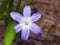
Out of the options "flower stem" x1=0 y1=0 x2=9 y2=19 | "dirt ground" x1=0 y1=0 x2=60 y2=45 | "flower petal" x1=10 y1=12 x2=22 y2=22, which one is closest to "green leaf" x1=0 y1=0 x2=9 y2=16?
"flower stem" x1=0 y1=0 x2=9 y2=19

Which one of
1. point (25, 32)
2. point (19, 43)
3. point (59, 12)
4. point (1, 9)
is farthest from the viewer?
point (59, 12)

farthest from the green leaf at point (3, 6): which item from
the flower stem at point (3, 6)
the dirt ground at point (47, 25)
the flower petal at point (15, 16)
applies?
the dirt ground at point (47, 25)

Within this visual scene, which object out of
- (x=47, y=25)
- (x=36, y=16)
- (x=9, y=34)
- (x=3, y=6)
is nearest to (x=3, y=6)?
(x=3, y=6)

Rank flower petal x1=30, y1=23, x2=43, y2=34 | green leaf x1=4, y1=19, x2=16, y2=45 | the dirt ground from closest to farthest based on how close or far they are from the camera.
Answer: flower petal x1=30, y1=23, x2=43, y2=34
green leaf x1=4, y1=19, x2=16, y2=45
the dirt ground

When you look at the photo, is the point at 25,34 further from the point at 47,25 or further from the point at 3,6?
the point at 47,25

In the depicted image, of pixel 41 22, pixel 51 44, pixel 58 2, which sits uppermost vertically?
pixel 58 2

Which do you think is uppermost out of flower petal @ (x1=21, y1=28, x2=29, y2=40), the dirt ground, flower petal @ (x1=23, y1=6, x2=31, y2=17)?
flower petal @ (x1=23, y1=6, x2=31, y2=17)

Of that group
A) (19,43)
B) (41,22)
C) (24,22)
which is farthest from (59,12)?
(24,22)

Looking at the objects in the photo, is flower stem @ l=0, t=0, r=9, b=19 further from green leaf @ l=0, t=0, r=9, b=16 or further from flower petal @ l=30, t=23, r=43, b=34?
flower petal @ l=30, t=23, r=43, b=34

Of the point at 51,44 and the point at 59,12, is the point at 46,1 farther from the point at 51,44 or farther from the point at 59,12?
the point at 51,44
